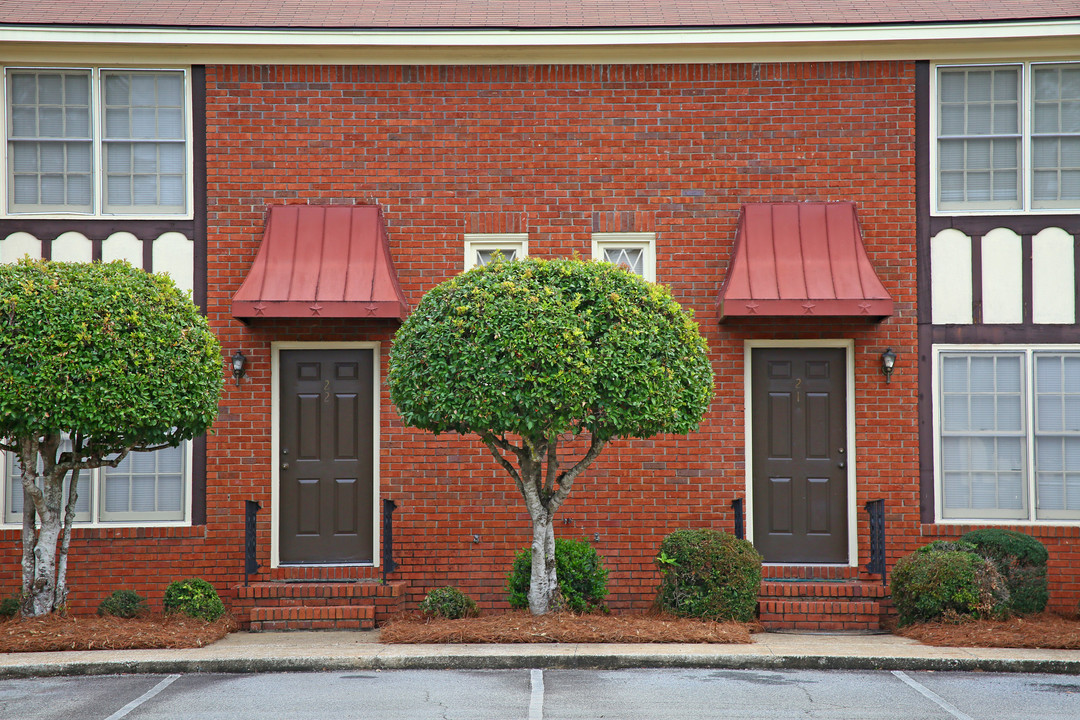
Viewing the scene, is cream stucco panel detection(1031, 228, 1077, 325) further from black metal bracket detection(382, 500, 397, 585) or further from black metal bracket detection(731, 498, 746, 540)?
black metal bracket detection(382, 500, 397, 585)

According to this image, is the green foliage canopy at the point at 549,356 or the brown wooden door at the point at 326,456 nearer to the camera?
the green foliage canopy at the point at 549,356

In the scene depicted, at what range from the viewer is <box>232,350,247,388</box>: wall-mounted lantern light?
978cm

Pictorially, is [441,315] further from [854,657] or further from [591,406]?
[854,657]

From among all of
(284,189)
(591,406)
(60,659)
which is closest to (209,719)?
(60,659)

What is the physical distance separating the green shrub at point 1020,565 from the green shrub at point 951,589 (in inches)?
12.2

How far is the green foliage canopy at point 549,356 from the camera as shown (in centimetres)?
781

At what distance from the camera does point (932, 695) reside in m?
6.79

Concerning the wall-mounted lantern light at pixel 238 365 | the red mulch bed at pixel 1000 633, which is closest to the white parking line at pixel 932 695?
the red mulch bed at pixel 1000 633

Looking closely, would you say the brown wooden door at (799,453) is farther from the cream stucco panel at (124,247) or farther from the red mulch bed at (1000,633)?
the cream stucco panel at (124,247)

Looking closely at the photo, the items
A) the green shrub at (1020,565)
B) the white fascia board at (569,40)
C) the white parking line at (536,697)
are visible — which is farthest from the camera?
the white fascia board at (569,40)

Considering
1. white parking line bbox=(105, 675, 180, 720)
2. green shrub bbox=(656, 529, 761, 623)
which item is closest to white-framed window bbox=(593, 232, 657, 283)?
green shrub bbox=(656, 529, 761, 623)

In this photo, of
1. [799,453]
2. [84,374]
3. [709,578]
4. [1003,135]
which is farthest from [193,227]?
[1003,135]

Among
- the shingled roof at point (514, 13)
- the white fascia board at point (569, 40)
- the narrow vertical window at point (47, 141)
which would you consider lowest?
the narrow vertical window at point (47, 141)

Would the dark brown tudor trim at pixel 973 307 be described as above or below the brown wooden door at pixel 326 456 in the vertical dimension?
above
